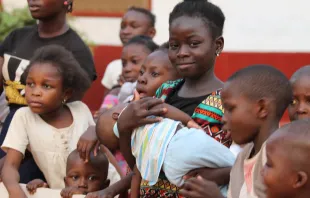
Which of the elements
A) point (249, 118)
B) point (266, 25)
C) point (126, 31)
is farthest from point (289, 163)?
point (266, 25)

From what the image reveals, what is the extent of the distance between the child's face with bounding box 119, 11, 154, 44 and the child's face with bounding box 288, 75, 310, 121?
353cm

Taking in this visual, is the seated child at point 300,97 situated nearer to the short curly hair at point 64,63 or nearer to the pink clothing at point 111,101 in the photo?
the short curly hair at point 64,63

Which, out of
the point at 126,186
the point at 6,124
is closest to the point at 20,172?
the point at 6,124

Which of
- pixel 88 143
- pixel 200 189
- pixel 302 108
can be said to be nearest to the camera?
pixel 200 189

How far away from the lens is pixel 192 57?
4.21 m

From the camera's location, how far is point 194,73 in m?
4.25

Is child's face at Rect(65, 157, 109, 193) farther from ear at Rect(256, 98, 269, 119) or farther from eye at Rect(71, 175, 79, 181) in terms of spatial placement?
ear at Rect(256, 98, 269, 119)

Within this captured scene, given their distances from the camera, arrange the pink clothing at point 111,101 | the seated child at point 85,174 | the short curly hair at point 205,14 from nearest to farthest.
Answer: the short curly hair at point 205,14 → the seated child at point 85,174 → the pink clothing at point 111,101

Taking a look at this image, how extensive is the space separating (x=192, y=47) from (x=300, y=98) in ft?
2.41

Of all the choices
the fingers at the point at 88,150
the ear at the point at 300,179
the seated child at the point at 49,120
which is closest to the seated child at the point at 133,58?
the seated child at the point at 49,120

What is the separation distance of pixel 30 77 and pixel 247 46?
479 centimetres

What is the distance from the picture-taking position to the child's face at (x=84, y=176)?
199 inches

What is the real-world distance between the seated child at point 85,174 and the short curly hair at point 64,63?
0.46m

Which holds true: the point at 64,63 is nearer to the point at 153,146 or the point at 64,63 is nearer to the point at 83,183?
the point at 83,183
